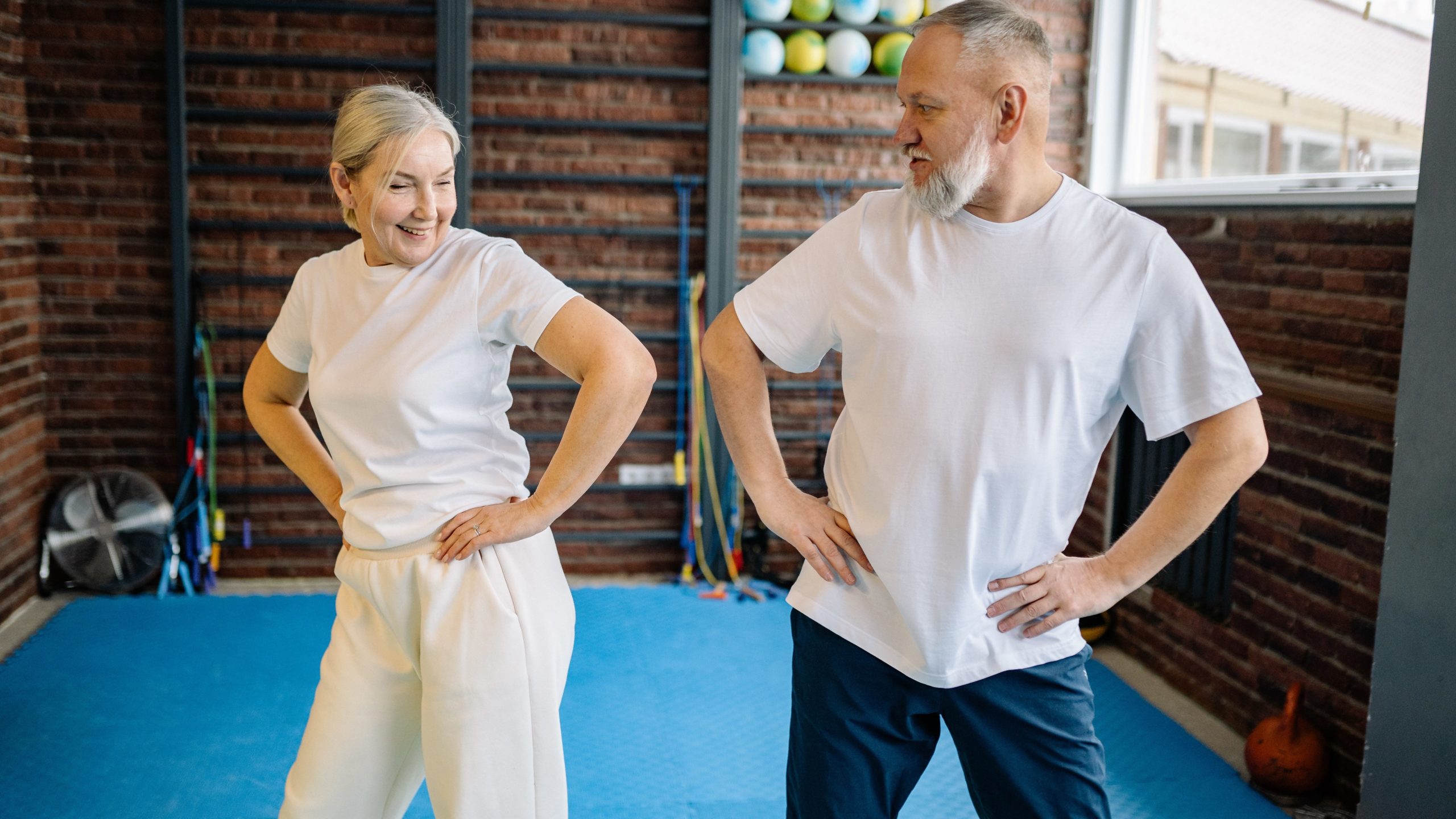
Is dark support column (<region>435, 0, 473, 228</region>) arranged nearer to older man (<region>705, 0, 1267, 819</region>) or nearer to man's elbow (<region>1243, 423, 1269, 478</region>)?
older man (<region>705, 0, 1267, 819</region>)

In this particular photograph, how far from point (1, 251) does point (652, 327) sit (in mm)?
2478

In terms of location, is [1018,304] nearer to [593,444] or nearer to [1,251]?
[593,444]

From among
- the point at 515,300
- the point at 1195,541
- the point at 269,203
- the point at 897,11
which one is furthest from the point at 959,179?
the point at 269,203

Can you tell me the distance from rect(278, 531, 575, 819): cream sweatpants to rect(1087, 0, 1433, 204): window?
2.45 meters

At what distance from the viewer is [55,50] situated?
15.3ft

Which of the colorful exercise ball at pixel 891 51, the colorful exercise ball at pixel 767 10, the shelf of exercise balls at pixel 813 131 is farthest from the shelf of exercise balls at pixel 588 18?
the colorful exercise ball at pixel 891 51

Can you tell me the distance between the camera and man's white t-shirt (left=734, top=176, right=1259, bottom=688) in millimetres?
1528

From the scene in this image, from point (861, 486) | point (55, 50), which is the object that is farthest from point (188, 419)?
point (861, 486)

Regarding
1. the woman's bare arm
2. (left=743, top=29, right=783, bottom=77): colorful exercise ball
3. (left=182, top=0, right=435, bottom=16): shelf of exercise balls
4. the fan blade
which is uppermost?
(left=182, top=0, right=435, bottom=16): shelf of exercise balls

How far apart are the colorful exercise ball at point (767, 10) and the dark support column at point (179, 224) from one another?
2221 mm

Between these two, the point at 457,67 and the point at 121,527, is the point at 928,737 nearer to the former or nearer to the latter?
the point at 457,67

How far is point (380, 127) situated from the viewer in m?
1.76

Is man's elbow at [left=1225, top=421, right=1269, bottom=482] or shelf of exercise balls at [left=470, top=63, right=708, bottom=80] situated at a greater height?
shelf of exercise balls at [left=470, top=63, right=708, bottom=80]

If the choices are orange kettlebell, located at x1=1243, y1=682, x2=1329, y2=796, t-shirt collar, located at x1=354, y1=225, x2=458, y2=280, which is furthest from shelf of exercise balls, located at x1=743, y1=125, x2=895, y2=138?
t-shirt collar, located at x1=354, y1=225, x2=458, y2=280
